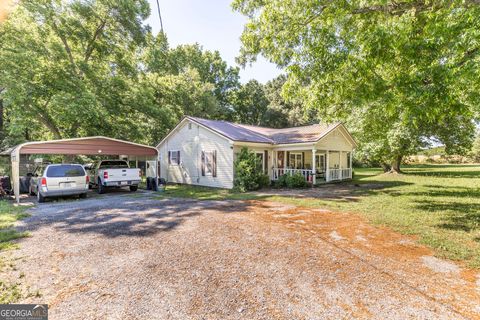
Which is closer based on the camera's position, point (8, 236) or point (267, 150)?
point (8, 236)

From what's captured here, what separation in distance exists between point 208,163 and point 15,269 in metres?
12.2

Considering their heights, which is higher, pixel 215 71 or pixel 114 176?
pixel 215 71

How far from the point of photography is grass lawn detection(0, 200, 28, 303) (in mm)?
3386

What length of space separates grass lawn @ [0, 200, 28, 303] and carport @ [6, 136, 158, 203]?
1809mm

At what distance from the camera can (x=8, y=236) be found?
5.85 m

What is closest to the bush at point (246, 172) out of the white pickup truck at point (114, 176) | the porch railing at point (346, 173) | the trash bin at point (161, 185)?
the trash bin at point (161, 185)

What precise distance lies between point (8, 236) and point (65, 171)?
17.7 ft

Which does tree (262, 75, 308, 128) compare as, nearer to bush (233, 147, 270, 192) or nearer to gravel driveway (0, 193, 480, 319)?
bush (233, 147, 270, 192)

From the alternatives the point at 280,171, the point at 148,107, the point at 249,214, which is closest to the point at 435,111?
the point at 249,214

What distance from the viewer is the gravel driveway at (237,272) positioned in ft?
10.1

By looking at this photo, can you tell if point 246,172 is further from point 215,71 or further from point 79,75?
point 215,71

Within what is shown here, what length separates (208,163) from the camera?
53.0 feet

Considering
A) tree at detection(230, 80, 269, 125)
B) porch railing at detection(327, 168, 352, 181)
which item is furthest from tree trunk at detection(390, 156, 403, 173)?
tree at detection(230, 80, 269, 125)

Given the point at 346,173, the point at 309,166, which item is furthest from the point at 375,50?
the point at 309,166
